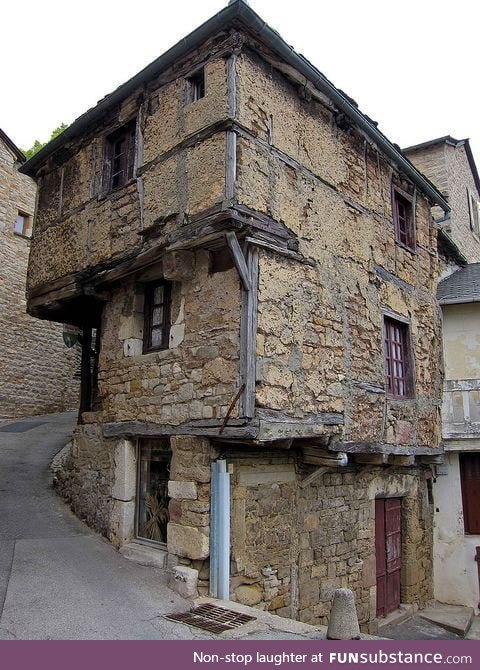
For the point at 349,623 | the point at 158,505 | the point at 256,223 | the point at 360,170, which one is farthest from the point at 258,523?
the point at 360,170

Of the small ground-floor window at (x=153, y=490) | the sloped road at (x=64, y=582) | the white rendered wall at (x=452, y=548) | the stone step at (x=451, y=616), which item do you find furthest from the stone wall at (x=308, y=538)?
the small ground-floor window at (x=153, y=490)

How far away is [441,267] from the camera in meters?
11.0

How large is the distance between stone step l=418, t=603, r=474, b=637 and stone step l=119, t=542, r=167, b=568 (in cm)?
495

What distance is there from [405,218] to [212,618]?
6953 millimetres

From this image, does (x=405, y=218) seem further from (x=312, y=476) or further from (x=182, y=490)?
(x=182, y=490)

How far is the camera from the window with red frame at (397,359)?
8.06 metres

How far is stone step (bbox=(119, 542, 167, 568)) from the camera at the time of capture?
6.00 m

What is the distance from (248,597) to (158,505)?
5.04ft

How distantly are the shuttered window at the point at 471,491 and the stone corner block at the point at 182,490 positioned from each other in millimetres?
6015

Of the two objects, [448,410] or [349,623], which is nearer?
[349,623]

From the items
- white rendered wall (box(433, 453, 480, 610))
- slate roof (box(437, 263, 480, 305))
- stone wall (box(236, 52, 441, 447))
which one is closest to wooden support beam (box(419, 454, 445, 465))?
stone wall (box(236, 52, 441, 447))

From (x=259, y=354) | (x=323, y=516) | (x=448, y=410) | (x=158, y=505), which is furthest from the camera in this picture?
(x=448, y=410)

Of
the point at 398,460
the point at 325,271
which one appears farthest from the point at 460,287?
the point at 325,271

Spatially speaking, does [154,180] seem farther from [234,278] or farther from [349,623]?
[349,623]
